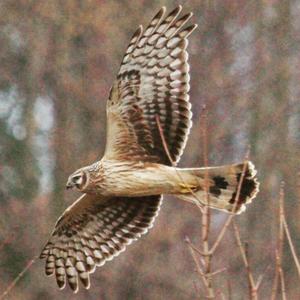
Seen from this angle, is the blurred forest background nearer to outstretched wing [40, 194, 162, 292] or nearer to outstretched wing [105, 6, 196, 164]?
outstretched wing [40, 194, 162, 292]

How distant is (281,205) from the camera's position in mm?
9109

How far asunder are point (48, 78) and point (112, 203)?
1439cm

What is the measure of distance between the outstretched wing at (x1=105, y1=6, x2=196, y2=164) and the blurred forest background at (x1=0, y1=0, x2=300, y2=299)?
976 cm

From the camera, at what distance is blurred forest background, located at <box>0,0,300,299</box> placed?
949 inches

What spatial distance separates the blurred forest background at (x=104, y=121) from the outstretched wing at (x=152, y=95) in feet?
32.0

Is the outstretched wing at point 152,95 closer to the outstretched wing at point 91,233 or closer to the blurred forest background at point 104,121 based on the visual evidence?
the outstretched wing at point 91,233

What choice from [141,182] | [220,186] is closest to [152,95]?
[141,182]

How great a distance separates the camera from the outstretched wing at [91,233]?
13258 mm

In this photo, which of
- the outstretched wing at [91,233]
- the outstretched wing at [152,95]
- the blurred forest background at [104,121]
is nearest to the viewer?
the outstretched wing at [152,95]

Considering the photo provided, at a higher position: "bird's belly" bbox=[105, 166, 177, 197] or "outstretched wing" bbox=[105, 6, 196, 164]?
"outstretched wing" bbox=[105, 6, 196, 164]

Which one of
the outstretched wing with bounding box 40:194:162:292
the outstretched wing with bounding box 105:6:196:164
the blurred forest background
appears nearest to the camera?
the outstretched wing with bounding box 105:6:196:164

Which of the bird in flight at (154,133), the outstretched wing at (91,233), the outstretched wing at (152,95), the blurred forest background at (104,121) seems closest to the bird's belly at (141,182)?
the bird in flight at (154,133)

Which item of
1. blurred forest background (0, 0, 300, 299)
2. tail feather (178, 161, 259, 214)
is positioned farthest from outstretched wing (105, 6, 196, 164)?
blurred forest background (0, 0, 300, 299)

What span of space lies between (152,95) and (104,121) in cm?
1370
